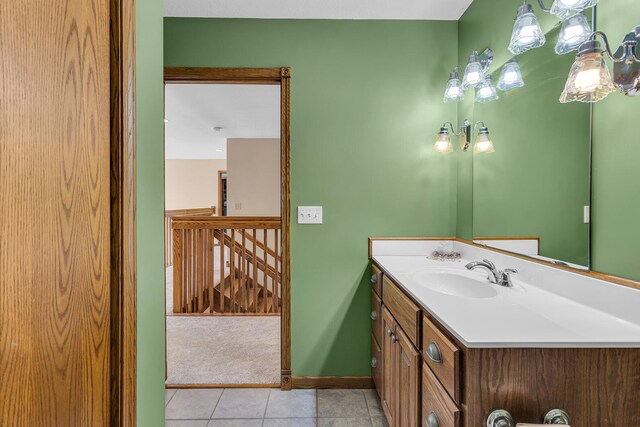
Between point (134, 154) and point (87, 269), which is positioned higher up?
point (134, 154)

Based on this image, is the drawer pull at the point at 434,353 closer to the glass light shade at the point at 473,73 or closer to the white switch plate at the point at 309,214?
the white switch plate at the point at 309,214

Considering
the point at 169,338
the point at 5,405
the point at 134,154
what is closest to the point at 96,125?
the point at 134,154

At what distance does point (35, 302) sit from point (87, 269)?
140mm

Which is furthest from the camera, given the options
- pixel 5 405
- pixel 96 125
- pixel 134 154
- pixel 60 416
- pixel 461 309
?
pixel 461 309

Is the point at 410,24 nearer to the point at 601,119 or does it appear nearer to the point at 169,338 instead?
the point at 601,119

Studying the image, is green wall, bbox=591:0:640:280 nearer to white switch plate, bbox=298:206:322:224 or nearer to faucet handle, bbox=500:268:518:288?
faucet handle, bbox=500:268:518:288

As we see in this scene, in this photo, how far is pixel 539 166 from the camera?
4.64 feet

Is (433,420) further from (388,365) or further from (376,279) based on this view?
(376,279)

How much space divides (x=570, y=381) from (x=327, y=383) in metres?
1.57

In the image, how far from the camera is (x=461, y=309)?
1055 millimetres

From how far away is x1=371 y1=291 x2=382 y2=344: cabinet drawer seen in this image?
184 centimetres

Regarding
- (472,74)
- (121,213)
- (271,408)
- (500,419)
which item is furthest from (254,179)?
(500,419)

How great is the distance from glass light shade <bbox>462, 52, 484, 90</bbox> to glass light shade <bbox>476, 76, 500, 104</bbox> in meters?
0.04

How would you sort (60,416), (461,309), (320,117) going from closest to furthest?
(60,416), (461,309), (320,117)
